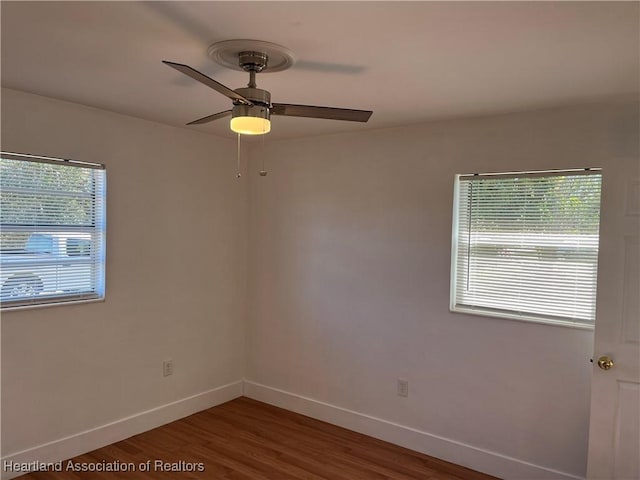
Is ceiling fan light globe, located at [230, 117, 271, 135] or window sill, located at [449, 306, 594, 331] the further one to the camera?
window sill, located at [449, 306, 594, 331]

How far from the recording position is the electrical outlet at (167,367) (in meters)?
3.73

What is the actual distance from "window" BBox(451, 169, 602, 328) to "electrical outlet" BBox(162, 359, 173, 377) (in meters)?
2.26

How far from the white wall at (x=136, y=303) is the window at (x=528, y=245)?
2057 mm

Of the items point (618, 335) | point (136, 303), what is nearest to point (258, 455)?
point (136, 303)

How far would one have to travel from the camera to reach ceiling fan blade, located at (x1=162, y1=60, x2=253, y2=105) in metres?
1.58

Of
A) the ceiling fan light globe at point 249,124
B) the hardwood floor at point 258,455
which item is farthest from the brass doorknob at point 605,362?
the ceiling fan light globe at point 249,124

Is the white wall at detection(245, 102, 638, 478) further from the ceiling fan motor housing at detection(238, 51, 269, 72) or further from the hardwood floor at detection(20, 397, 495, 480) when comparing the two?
the ceiling fan motor housing at detection(238, 51, 269, 72)

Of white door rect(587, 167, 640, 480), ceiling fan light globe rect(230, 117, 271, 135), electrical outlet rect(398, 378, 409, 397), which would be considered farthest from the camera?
electrical outlet rect(398, 378, 409, 397)

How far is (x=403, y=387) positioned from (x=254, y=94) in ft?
8.17

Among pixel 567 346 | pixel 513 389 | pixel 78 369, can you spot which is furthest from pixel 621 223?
pixel 78 369

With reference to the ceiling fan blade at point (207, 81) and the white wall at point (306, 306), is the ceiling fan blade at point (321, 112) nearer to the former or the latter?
the ceiling fan blade at point (207, 81)

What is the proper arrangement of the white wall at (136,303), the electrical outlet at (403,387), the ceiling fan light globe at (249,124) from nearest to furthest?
the ceiling fan light globe at (249,124) → the white wall at (136,303) → the electrical outlet at (403,387)

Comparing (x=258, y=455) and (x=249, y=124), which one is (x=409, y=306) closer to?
(x=258, y=455)

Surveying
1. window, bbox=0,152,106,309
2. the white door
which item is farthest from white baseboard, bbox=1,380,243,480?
the white door
